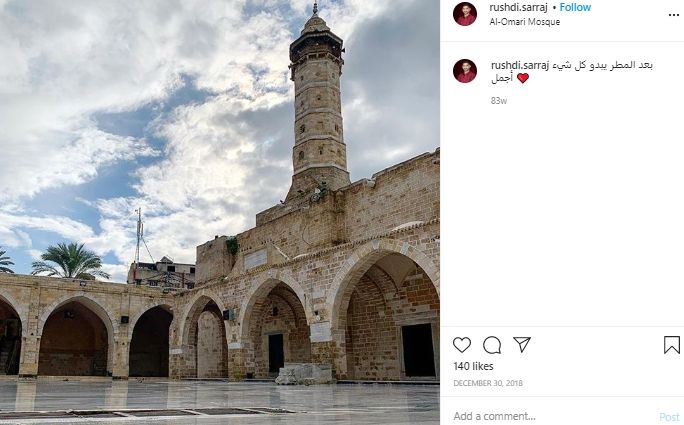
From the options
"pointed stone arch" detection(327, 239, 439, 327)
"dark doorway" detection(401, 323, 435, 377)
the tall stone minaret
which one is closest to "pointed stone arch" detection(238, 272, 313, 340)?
"pointed stone arch" detection(327, 239, 439, 327)

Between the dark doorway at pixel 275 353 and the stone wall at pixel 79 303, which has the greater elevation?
the stone wall at pixel 79 303

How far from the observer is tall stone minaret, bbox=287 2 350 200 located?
26.0m

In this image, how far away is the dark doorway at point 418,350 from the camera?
1454 centimetres

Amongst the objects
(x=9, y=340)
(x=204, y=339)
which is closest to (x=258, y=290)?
(x=204, y=339)
